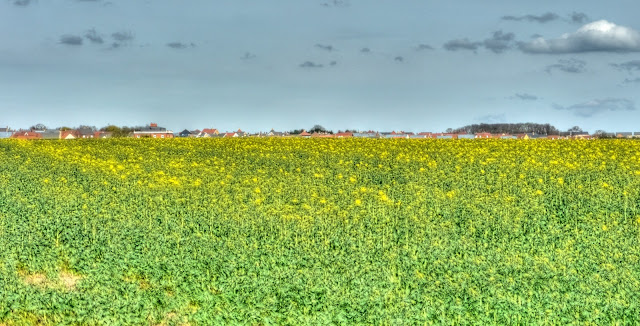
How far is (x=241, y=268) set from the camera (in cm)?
1130

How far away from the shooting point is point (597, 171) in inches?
974

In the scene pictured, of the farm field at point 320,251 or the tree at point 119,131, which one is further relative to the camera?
the tree at point 119,131

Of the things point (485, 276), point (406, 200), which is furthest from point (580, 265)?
point (406, 200)

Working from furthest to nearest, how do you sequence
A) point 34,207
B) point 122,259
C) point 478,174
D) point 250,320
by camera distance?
point 478,174, point 34,207, point 122,259, point 250,320

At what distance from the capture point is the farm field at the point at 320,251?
977 cm

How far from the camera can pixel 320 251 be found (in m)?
12.1

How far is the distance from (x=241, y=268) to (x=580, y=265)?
5.28 metres

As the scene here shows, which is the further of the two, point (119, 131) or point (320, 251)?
point (119, 131)

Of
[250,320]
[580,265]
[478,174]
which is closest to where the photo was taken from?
[250,320]

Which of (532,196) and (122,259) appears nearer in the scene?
(122,259)

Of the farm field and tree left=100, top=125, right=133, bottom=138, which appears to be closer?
the farm field

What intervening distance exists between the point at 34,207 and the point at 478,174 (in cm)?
1350

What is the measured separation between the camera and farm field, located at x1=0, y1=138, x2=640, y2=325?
9766 millimetres

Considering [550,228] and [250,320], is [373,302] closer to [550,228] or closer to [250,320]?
[250,320]
